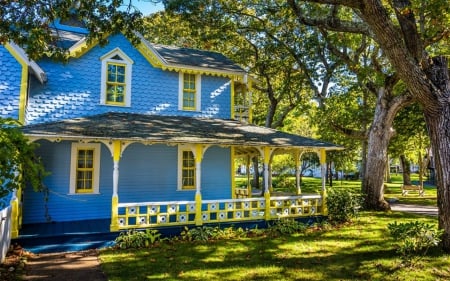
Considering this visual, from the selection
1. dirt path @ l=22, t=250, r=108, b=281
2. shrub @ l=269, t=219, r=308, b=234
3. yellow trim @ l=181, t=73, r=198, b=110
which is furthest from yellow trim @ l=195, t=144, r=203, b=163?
dirt path @ l=22, t=250, r=108, b=281

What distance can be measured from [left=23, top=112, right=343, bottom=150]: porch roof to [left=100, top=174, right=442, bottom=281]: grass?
10.6ft

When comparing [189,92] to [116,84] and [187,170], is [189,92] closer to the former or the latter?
[116,84]

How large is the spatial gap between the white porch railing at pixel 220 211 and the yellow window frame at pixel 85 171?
1442 millimetres

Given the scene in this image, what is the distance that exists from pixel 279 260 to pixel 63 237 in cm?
599

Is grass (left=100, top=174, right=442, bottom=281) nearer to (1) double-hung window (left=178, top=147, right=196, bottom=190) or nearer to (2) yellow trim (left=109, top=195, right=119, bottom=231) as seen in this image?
(2) yellow trim (left=109, top=195, right=119, bottom=231)

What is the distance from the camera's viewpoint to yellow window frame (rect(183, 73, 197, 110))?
14859mm

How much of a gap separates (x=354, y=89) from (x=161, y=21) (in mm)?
13974

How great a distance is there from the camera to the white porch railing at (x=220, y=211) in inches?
434

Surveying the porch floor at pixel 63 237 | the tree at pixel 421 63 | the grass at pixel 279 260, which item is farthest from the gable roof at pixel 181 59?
the grass at pixel 279 260

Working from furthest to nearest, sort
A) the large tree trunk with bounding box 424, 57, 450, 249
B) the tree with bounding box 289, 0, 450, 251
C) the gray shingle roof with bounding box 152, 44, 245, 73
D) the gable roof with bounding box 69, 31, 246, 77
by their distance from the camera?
the gray shingle roof with bounding box 152, 44, 245, 73 → the gable roof with bounding box 69, 31, 246, 77 → the large tree trunk with bounding box 424, 57, 450, 249 → the tree with bounding box 289, 0, 450, 251

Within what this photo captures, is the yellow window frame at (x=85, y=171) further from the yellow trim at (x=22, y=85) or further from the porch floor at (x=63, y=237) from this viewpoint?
the yellow trim at (x=22, y=85)

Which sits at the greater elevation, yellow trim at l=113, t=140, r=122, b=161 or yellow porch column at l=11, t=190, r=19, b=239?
yellow trim at l=113, t=140, r=122, b=161

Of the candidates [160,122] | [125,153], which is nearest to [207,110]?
[160,122]

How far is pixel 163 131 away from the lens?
37.8ft
